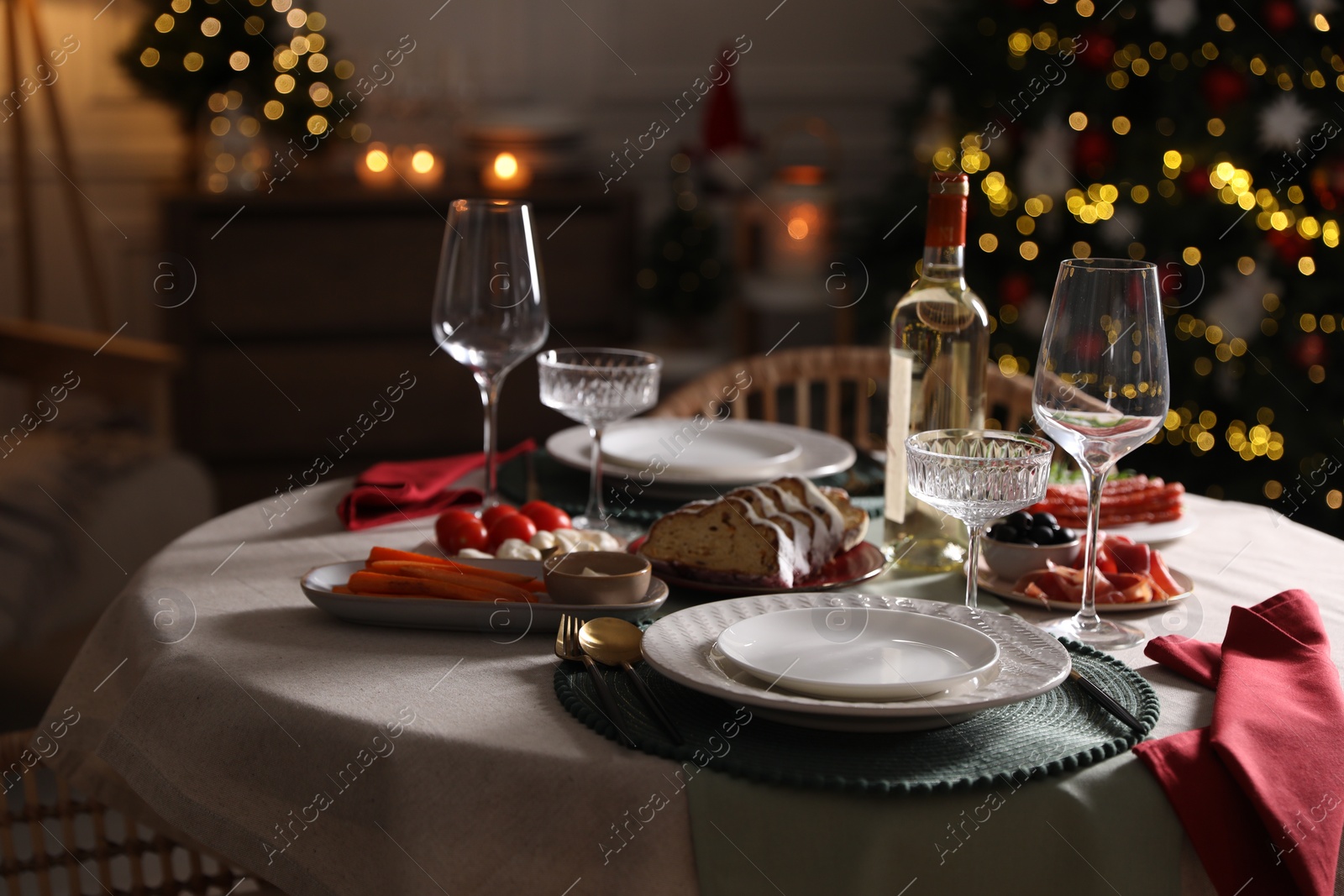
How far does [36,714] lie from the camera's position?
7.34 feet

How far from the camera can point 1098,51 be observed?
120 inches

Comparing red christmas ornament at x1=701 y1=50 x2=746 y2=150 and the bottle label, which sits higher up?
red christmas ornament at x1=701 y1=50 x2=746 y2=150

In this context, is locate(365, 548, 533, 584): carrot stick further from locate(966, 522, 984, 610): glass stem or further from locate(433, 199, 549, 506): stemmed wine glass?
locate(966, 522, 984, 610): glass stem

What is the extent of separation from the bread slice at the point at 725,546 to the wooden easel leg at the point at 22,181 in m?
3.01

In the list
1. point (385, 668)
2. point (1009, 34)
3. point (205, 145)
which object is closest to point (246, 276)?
point (205, 145)

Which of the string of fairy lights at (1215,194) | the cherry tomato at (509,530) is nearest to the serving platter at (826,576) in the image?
the cherry tomato at (509,530)

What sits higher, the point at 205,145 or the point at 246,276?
the point at 205,145

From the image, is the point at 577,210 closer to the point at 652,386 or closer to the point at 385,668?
the point at 652,386

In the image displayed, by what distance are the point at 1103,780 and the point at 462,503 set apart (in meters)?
0.84

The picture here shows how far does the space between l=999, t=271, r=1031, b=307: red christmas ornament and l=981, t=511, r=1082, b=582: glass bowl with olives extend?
2.09m

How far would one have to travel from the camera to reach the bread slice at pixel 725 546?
111 cm

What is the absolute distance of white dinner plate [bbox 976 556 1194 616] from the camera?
112 centimetres

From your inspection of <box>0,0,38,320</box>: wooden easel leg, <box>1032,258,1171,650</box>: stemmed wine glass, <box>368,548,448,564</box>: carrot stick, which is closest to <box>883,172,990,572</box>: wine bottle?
<box>1032,258,1171,650</box>: stemmed wine glass

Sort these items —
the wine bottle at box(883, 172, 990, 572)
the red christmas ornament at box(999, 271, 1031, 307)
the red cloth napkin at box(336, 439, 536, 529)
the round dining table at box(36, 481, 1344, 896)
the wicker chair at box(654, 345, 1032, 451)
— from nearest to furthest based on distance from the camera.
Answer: the round dining table at box(36, 481, 1344, 896) < the wine bottle at box(883, 172, 990, 572) < the red cloth napkin at box(336, 439, 536, 529) < the wicker chair at box(654, 345, 1032, 451) < the red christmas ornament at box(999, 271, 1031, 307)
